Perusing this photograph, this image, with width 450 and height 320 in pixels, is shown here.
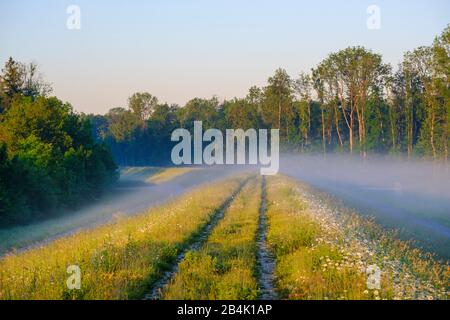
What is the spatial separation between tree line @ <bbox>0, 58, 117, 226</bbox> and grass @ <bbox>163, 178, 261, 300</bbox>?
24.7m

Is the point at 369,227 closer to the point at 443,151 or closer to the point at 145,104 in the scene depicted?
the point at 443,151

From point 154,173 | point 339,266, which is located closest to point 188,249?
point 339,266

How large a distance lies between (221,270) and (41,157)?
39848 millimetres

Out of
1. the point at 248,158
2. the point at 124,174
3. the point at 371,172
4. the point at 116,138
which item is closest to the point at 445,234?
the point at 371,172

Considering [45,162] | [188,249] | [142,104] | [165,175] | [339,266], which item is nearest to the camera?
[339,266]

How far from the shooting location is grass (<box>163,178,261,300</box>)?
1069 centimetres

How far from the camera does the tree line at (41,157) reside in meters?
40.8

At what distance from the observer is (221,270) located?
13.3m

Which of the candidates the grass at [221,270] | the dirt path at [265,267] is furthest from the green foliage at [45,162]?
the dirt path at [265,267]

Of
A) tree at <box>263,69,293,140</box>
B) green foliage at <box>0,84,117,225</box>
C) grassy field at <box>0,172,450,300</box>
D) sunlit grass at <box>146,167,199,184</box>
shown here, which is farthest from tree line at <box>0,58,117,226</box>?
tree at <box>263,69,293,140</box>

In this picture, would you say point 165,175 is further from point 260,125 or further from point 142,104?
point 142,104

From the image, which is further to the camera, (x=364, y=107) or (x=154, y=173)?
(x=154, y=173)
